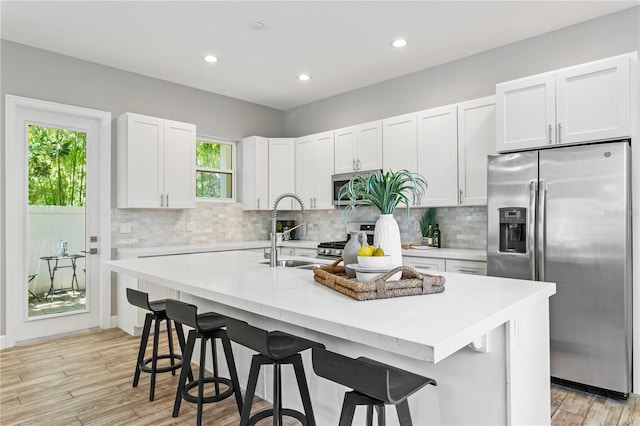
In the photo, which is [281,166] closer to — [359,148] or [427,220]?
[359,148]

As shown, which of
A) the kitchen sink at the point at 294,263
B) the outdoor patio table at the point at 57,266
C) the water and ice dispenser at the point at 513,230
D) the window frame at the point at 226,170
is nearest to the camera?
the kitchen sink at the point at 294,263

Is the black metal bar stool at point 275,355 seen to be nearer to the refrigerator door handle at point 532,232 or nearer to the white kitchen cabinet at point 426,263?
the refrigerator door handle at point 532,232

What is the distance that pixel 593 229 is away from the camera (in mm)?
2715

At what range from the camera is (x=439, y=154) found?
3.94 m

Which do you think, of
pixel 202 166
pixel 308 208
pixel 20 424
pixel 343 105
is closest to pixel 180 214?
pixel 202 166

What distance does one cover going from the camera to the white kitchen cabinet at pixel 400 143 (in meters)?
4.15

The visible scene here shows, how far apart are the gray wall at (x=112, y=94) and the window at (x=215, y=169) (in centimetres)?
18

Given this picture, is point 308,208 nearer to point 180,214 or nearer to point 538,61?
point 180,214

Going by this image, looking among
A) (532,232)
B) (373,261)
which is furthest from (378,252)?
(532,232)

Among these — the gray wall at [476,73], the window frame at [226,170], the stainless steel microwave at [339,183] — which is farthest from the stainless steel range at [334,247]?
the window frame at [226,170]

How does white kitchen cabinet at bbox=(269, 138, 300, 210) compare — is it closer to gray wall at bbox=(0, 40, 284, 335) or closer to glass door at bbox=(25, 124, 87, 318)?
gray wall at bbox=(0, 40, 284, 335)

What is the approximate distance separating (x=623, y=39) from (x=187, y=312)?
12.2 ft

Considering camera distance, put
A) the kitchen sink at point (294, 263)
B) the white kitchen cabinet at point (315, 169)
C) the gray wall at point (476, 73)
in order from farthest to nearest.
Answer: the white kitchen cabinet at point (315, 169)
the gray wall at point (476, 73)
the kitchen sink at point (294, 263)

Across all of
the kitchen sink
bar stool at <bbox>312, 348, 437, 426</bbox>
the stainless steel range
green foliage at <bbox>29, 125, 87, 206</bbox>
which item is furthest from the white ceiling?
bar stool at <bbox>312, 348, 437, 426</bbox>
